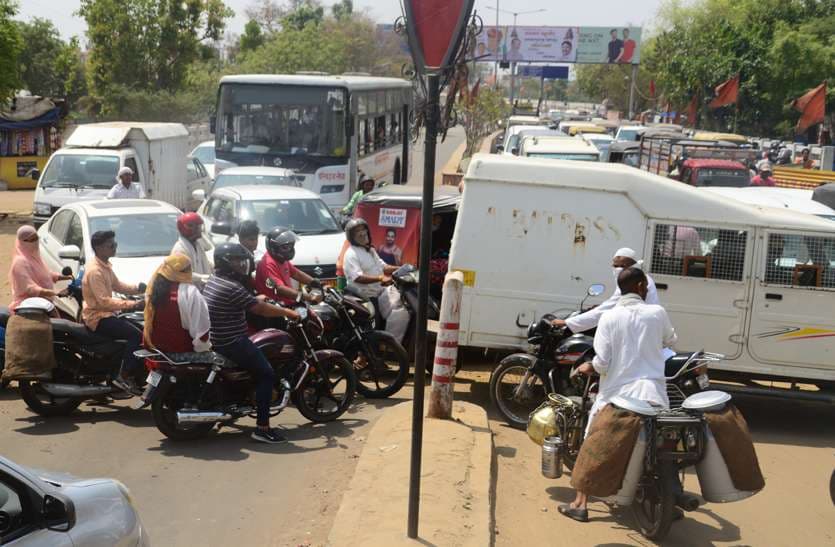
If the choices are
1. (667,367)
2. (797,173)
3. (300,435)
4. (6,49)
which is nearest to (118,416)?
(300,435)

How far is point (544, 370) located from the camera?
8.90 metres

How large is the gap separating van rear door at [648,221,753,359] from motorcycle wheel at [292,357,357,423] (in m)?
2.90

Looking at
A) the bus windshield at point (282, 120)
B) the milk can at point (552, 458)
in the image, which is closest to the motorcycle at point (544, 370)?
the milk can at point (552, 458)

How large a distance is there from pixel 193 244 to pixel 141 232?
6.26 feet

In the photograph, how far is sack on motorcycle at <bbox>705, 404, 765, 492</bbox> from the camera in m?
6.19

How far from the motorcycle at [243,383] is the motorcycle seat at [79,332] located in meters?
0.79

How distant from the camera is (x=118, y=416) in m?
8.98

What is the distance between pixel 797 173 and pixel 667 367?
16.1 metres

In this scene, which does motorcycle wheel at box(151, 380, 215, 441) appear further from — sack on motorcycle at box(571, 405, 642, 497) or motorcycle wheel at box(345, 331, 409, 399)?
sack on motorcycle at box(571, 405, 642, 497)

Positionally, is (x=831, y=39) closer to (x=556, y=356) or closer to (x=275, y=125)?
(x=275, y=125)

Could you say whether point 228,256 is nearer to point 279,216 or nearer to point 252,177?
point 279,216

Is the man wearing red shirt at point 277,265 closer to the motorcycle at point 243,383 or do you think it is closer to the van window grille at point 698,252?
the motorcycle at point 243,383

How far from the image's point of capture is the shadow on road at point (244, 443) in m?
7.96

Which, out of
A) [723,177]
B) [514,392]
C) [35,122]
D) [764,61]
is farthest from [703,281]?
[764,61]
